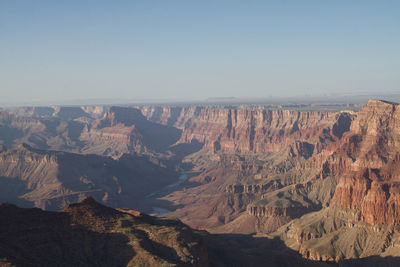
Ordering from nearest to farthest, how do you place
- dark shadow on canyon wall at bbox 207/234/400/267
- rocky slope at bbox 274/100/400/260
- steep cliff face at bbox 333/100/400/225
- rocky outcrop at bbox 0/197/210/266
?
rocky outcrop at bbox 0/197/210/266, dark shadow on canyon wall at bbox 207/234/400/267, rocky slope at bbox 274/100/400/260, steep cliff face at bbox 333/100/400/225

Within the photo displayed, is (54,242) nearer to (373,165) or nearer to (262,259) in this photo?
(262,259)

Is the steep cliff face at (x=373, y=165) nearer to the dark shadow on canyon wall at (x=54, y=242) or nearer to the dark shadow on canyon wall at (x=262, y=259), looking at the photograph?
the dark shadow on canyon wall at (x=262, y=259)

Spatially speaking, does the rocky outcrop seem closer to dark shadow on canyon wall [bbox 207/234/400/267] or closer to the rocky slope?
dark shadow on canyon wall [bbox 207/234/400/267]

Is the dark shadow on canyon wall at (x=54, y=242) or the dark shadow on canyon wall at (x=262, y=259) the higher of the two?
the dark shadow on canyon wall at (x=54, y=242)

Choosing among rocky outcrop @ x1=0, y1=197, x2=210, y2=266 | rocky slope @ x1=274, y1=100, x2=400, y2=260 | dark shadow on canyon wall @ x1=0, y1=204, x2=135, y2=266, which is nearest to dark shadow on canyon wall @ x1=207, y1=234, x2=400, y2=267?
rocky slope @ x1=274, y1=100, x2=400, y2=260

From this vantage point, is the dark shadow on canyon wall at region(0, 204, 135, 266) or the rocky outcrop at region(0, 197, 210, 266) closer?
the dark shadow on canyon wall at region(0, 204, 135, 266)

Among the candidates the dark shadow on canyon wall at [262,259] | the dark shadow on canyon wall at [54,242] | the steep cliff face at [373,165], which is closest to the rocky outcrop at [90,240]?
the dark shadow on canyon wall at [54,242]

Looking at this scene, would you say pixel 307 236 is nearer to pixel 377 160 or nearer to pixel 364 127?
pixel 377 160

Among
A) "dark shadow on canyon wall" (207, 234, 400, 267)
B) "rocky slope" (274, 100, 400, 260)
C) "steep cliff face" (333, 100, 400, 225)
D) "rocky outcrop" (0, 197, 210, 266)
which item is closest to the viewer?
"rocky outcrop" (0, 197, 210, 266)

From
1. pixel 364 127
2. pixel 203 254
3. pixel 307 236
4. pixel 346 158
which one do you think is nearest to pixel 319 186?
pixel 346 158
